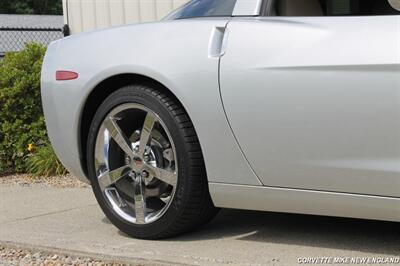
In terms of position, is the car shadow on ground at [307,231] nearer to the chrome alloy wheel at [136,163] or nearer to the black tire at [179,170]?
the black tire at [179,170]

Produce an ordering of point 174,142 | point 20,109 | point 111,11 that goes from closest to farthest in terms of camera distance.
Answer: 1. point 174,142
2. point 20,109
3. point 111,11

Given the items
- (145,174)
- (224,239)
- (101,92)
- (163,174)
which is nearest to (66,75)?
(101,92)

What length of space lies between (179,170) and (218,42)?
2.48 ft

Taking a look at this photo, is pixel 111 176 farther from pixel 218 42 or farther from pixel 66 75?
pixel 218 42

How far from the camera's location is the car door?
10.9 feet

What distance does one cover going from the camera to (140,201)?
13.8ft

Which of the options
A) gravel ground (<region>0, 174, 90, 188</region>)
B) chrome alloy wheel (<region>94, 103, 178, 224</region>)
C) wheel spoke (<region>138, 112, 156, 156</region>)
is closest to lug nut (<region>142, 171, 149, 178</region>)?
chrome alloy wheel (<region>94, 103, 178, 224</region>)

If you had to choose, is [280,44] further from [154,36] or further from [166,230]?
[166,230]

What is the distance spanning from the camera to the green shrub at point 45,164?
23.0 feet

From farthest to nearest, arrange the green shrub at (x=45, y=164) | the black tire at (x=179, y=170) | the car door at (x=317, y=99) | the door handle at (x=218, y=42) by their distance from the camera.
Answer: the green shrub at (x=45, y=164), the black tire at (x=179, y=170), the door handle at (x=218, y=42), the car door at (x=317, y=99)

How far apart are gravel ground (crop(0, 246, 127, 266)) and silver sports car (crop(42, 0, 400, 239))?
0.36 metres

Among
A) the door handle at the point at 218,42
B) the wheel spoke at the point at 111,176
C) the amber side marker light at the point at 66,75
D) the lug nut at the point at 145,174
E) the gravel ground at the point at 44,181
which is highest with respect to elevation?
the door handle at the point at 218,42

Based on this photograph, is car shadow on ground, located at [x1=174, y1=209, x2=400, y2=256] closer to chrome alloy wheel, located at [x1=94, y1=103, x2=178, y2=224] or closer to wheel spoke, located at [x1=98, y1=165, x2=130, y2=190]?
chrome alloy wheel, located at [x1=94, y1=103, x2=178, y2=224]

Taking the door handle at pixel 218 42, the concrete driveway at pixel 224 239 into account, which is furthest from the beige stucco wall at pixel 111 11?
the door handle at pixel 218 42
